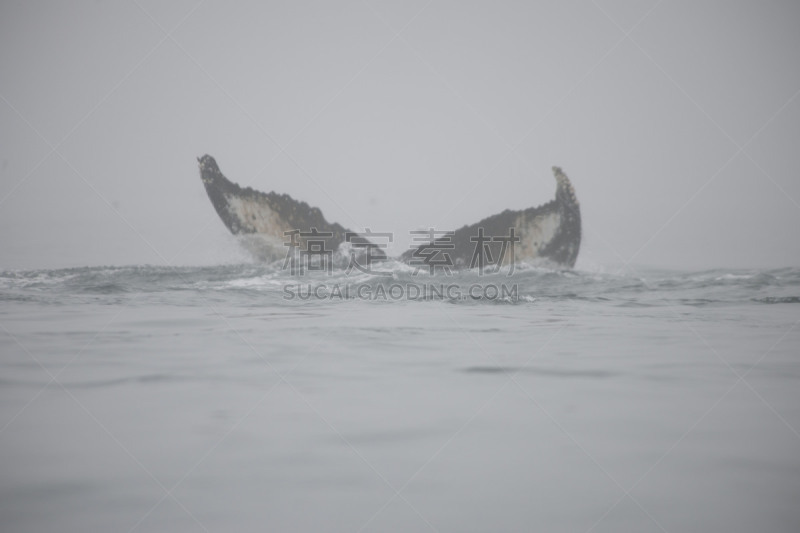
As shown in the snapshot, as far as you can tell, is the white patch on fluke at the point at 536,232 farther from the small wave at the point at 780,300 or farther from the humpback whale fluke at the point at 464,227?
the small wave at the point at 780,300

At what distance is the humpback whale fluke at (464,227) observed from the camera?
14492 millimetres

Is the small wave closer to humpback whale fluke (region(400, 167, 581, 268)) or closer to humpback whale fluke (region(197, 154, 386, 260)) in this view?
humpback whale fluke (region(400, 167, 581, 268))

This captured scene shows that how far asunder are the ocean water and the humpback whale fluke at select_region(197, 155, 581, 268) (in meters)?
7.74

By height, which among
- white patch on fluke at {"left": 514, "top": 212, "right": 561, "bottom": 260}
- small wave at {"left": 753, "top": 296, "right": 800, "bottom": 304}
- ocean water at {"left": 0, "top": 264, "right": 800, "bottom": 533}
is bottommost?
ocean water at {"left": 0, "top": 264, "right": 800, "bottom": 533}

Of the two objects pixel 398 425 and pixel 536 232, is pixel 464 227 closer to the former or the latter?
pixel 536 232

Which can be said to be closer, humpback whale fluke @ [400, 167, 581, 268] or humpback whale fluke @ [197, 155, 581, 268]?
humpback whale fluke @ [400, 167, 581, 268]

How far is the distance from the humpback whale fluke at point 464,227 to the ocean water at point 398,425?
7740mm

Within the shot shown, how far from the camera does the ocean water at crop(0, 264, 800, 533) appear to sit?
6.43 ft

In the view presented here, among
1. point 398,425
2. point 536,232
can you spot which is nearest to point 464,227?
point 536,232

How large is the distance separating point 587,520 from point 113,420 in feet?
7.86

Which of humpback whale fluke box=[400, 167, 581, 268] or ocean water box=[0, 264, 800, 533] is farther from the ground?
humpback whale fluke box=[400, 167, 581, 268]

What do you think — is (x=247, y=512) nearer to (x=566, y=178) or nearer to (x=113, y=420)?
(x=113, y=420)

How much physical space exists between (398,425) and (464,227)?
41.8ft

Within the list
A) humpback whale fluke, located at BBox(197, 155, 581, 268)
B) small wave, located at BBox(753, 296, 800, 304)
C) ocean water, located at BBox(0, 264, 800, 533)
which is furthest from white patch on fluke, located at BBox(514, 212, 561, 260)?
ocean water, located at BBox(0, 264, 800, 533)
